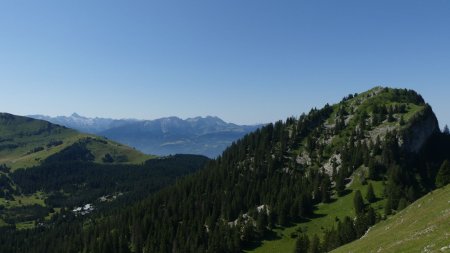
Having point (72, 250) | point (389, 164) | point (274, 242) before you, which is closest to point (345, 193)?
point (389, 164)

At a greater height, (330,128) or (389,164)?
(330,128)

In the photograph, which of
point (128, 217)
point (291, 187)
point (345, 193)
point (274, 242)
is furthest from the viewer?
point (128, 217)

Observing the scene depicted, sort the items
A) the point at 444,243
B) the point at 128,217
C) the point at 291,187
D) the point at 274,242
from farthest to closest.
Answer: the point at 128,217 → the point at 291,187 → the point at 274,242 → the point at 444,243

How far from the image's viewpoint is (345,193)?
467 ft

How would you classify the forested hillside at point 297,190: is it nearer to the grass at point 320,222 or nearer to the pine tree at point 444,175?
the grass at point 320,222

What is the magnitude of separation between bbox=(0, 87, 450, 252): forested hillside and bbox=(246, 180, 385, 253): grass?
5.97 feet

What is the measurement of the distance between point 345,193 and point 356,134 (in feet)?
143

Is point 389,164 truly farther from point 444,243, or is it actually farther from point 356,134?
point 444,243

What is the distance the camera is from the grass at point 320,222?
404ft

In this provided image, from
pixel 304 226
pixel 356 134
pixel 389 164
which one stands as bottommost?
pixel 304 226

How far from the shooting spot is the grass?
4847 inches

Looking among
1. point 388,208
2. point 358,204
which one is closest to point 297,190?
point 358,204

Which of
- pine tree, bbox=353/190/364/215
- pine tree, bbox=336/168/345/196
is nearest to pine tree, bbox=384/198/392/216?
pine tree, bbox=353/190/364/215

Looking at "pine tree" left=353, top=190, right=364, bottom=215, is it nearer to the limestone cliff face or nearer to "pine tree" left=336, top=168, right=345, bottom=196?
"pine tree" left=336, top=168, right=345, bottom=196
